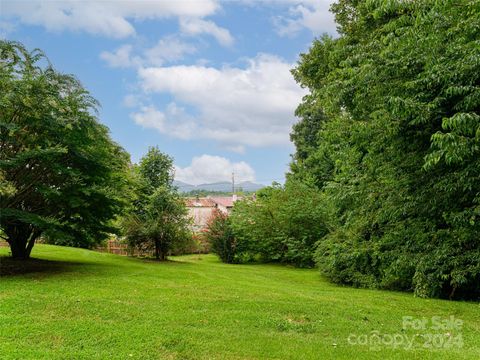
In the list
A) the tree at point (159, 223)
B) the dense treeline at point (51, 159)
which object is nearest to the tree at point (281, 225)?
the tree at point (159, 223)

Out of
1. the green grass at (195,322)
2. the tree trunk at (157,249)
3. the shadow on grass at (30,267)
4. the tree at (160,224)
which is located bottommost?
the green grass at (195,322)

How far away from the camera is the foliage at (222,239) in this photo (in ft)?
69.6

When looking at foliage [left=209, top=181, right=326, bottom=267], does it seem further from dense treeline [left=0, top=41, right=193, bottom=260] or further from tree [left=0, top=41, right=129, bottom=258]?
tree [left=0, top=41, right=129, bottom=258]

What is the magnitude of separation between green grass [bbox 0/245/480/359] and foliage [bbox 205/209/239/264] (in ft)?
40.3

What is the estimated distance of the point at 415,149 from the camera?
8.34 m

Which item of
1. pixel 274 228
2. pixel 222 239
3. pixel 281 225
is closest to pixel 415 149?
pixel 281 225

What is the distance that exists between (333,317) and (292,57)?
15.1 meters

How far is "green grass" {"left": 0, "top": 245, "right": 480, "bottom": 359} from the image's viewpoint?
468cm

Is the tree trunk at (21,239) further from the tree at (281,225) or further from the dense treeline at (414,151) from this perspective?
the tree at (281,225)

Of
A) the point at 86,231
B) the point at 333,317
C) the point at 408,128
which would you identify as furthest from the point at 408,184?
the point at 86,231

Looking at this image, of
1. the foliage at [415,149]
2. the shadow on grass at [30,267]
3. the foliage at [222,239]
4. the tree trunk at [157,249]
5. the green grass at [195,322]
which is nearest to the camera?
the green grass at [195,322]

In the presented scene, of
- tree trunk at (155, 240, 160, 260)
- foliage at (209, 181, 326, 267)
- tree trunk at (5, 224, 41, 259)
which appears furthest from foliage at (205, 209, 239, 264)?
tree trunk at (5, 224, 41, 259)

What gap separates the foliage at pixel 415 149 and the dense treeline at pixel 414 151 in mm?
24

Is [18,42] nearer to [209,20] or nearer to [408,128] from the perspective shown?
[209,20]
